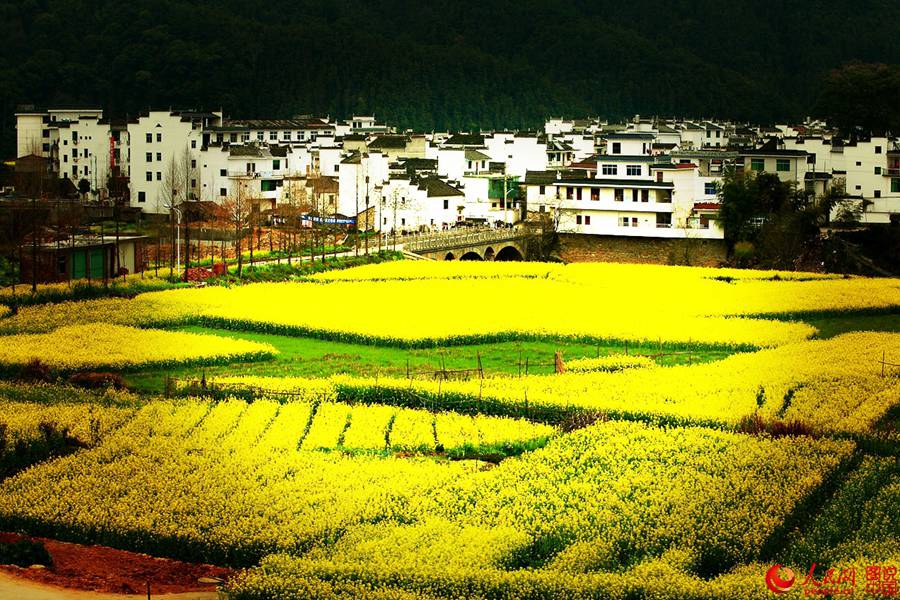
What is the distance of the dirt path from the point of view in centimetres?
1989

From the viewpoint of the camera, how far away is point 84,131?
255 feet

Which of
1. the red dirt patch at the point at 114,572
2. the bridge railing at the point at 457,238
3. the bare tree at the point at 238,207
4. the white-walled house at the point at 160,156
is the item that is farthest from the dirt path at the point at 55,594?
the white-walled house at the point at 160,156

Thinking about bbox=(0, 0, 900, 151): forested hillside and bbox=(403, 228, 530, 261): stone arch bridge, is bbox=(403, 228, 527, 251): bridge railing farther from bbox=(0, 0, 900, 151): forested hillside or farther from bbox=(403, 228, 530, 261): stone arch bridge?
bbox=(0, 0, 900, 151): forested hillside

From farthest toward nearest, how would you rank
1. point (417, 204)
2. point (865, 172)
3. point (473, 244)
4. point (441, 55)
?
1. point (441, 55)
2. point (417, 204)
3. point (865, 172)
4. point (473, 244)

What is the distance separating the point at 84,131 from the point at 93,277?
3179 centimetres

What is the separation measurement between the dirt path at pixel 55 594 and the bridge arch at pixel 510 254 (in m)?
46.8

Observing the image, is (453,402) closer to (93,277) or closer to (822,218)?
(93,277)

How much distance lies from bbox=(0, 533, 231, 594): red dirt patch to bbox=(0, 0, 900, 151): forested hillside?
6862cm

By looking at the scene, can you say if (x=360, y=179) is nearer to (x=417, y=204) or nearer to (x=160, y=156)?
(x=417, y=204)

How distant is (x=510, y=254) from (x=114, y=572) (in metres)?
47.3

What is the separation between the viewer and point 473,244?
6259cm

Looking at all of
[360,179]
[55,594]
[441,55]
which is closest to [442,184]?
[360,179]

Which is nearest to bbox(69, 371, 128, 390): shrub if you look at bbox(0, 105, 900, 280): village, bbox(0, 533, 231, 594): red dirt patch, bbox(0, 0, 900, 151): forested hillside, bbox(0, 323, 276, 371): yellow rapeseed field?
bbox(0, 323, 276, 371): yellow rapeseed field

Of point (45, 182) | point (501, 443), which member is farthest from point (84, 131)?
point (501, 443)
